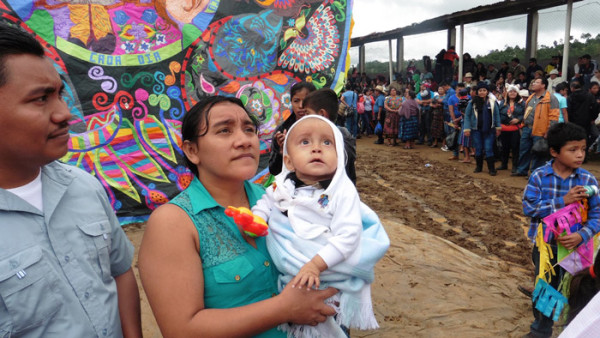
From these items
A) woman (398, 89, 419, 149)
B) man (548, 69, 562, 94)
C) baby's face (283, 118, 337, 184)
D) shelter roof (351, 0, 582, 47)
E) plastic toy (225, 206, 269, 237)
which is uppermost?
shelter roof (351, 0, 582, 47)

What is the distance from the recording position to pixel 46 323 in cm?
111

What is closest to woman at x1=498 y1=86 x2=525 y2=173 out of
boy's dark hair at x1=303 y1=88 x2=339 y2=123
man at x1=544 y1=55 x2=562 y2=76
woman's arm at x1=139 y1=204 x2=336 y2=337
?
man at x1=544 y1=55 x2=562 y2=76

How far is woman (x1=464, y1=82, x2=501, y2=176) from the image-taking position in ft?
29.0

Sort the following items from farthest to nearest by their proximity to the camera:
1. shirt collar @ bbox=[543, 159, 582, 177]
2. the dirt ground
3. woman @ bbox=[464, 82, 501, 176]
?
woman @ bbox=[464, 82, 501, 176] < the dirt ground < shirt collar @ bbox=[543, 159, 582, 177]

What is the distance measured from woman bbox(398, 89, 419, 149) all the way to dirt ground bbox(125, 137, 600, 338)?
3.91 meters

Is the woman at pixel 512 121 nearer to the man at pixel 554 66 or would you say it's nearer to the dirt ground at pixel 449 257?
the dirt ground at pixel 449 257

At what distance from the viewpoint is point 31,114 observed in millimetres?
1106

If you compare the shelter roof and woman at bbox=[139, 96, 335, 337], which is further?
the shelter roof

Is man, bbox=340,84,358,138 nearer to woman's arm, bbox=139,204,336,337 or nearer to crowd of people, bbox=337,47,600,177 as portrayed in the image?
crowd of people, bbox=337,47,600,177

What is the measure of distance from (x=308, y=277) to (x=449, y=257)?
3818 millimetres

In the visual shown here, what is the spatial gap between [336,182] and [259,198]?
1.09ft

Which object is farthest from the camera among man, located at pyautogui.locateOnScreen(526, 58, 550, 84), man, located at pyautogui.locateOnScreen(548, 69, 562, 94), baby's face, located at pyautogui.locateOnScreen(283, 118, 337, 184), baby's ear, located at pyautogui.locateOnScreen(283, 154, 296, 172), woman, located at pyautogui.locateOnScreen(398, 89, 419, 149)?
woman, located at pyautogui.locateOnScreen(398, 89, 419, 149)

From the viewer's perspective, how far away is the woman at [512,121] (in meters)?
9.08

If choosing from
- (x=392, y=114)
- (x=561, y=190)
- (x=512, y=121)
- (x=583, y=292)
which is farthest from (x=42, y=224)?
(x=392, y=114)
